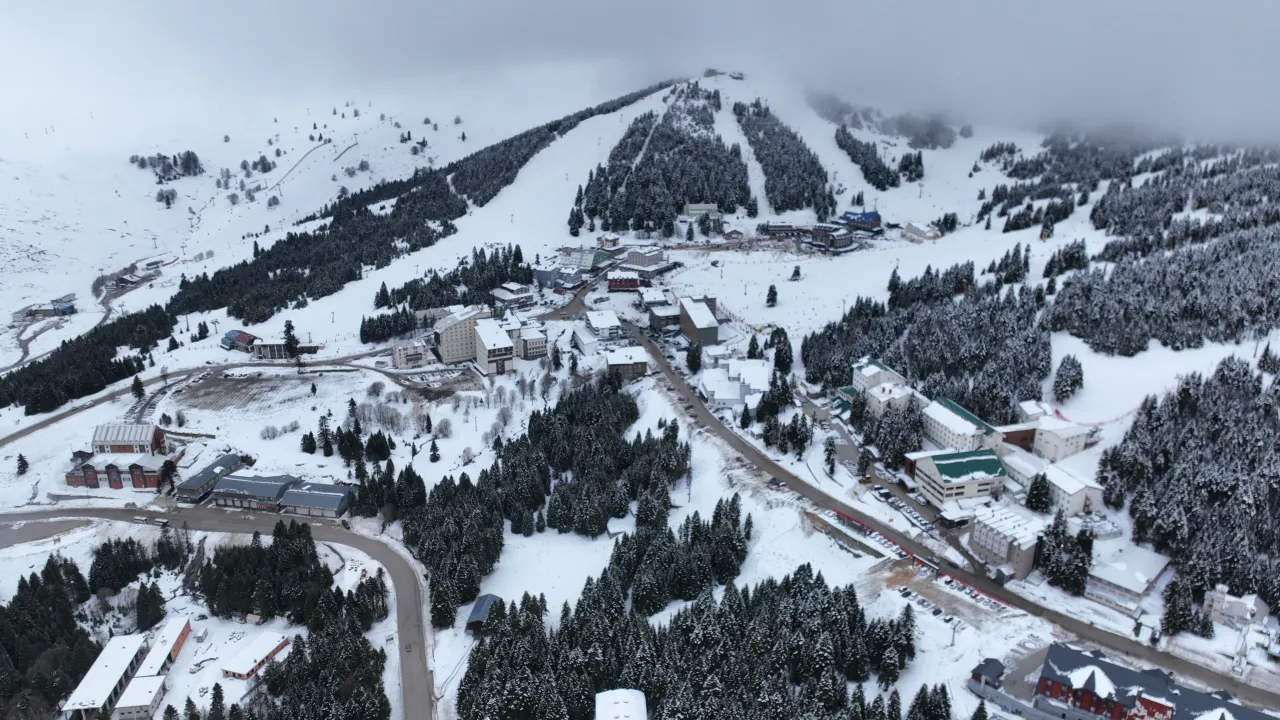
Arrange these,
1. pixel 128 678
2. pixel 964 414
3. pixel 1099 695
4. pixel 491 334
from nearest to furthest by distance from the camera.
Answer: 1. pixel 1099 695
2. pixel 128 678
3. pixel 964 414
4. pixel 491 334

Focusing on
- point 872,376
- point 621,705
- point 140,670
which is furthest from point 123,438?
point 872,376

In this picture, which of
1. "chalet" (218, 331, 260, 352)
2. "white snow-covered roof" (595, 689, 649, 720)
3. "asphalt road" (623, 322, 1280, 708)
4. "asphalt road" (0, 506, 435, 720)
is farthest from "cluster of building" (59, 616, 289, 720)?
"chalet" (218, 331, 260, 352)

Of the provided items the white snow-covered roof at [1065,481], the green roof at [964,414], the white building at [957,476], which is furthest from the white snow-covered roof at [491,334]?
the white snow-covered roof at [1065,481]

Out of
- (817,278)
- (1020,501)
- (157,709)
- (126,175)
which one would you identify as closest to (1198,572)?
(1020,501)

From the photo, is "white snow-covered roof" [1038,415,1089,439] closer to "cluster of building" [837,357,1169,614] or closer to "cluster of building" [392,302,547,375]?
"cluster of building" [837,357,1169,614]

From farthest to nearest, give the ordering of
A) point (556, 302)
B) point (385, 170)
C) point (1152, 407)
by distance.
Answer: point (385, 170) < point (556, 302) < point (1152, 407)

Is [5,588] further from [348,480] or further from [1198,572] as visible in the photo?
[1198,572]

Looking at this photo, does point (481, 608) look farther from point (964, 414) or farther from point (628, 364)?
point (964, 414)
